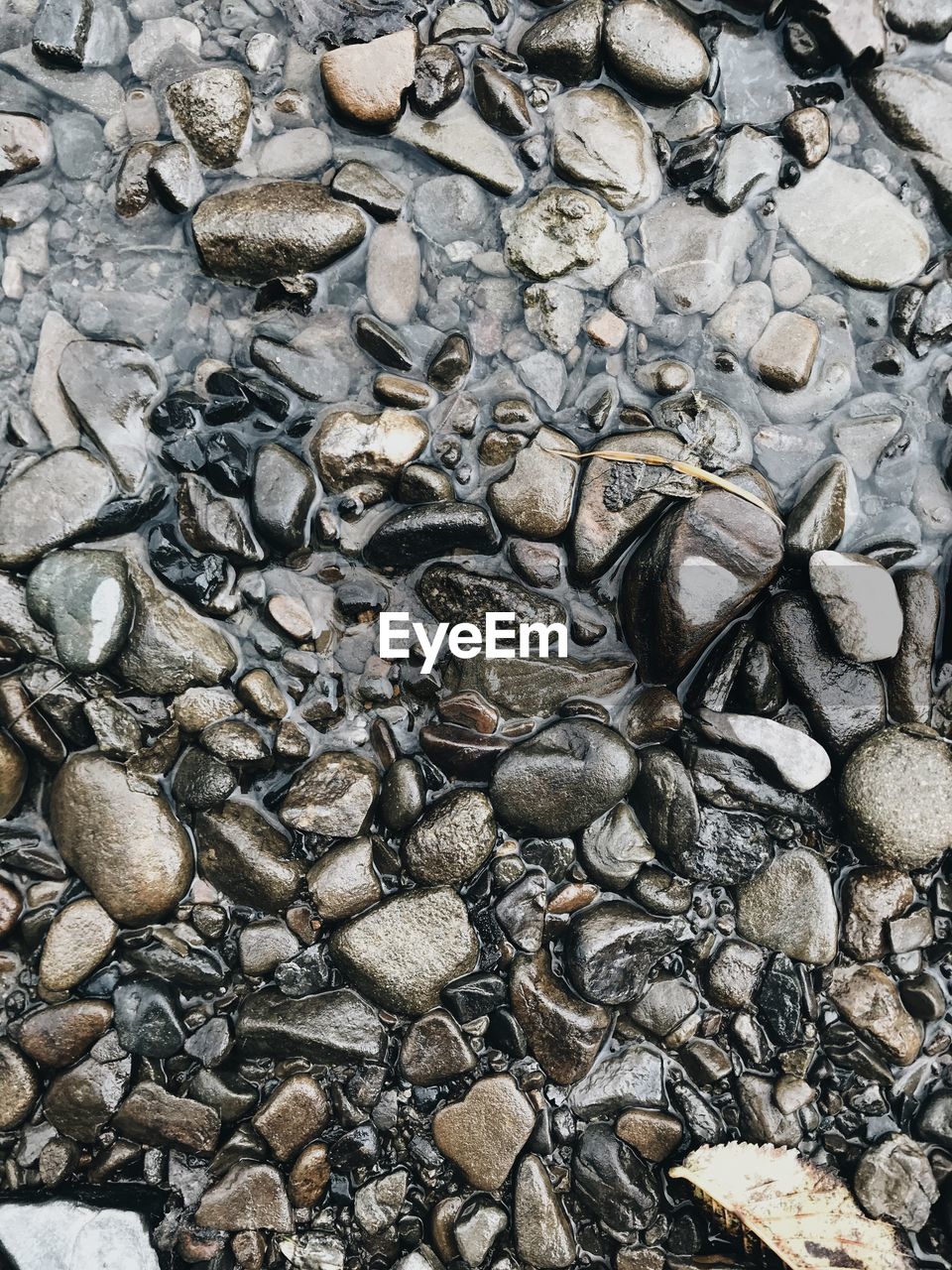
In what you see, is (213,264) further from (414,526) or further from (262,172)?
(414,526)

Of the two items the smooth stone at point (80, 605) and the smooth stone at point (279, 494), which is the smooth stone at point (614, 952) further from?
the smooth stone at point (80, 605)

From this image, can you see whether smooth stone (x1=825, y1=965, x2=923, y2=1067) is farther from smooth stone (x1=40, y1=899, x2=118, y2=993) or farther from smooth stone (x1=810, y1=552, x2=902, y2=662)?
smooth stone (x1=40, y1=899, x2=118, y2=993)

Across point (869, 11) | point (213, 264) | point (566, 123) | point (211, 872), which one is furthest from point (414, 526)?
point (869, 11)

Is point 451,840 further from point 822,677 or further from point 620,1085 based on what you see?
point 822,677

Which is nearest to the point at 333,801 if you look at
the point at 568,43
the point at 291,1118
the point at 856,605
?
the point at 291,1118

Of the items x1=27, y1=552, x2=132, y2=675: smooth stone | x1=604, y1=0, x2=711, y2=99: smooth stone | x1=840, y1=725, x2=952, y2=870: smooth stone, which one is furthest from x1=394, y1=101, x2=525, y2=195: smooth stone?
x1=840, y1=725, x2=952, y2=870: smooth stone

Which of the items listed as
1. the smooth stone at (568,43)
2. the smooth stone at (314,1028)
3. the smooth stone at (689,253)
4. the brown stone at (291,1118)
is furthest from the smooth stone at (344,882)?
the smooth stone at (568,43)

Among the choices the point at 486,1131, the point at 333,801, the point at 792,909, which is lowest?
the point at 486,1131
